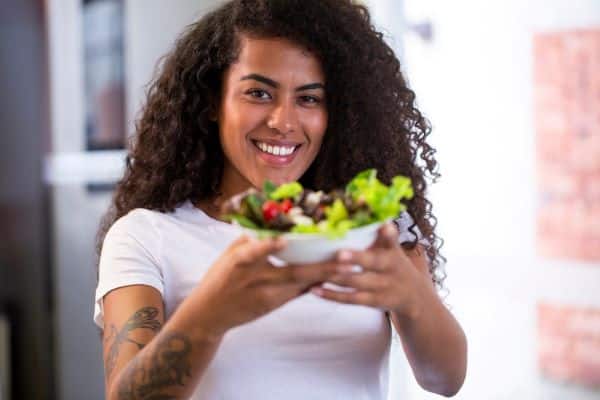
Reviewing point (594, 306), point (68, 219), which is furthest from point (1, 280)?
point (594, 306)

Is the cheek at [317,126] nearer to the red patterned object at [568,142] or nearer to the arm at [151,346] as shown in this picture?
the arm at [151,346]

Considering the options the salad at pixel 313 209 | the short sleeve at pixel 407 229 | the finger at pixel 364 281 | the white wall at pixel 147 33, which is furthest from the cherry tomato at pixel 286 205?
the white wall at pixel 147 33

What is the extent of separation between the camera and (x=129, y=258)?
4.19 ft

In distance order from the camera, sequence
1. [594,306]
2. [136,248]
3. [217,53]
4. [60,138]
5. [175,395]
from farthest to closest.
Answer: [60,138]
[594,306]
[217,53]
[136,248]
[175,395]

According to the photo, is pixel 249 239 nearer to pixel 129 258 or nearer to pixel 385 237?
pixel 385 237

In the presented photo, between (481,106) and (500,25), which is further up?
(500,25)

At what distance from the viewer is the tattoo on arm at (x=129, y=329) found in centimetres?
121

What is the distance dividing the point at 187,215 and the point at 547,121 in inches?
51.2

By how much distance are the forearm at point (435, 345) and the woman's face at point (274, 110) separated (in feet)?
0.99

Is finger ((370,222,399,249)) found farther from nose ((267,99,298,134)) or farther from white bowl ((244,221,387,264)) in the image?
nose ((267,99,298,134))

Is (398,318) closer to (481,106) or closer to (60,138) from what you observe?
(481,106)

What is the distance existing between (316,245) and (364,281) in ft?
0.27

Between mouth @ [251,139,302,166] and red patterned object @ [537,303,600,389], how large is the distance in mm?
1339

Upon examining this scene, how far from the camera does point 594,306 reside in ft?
7.55
